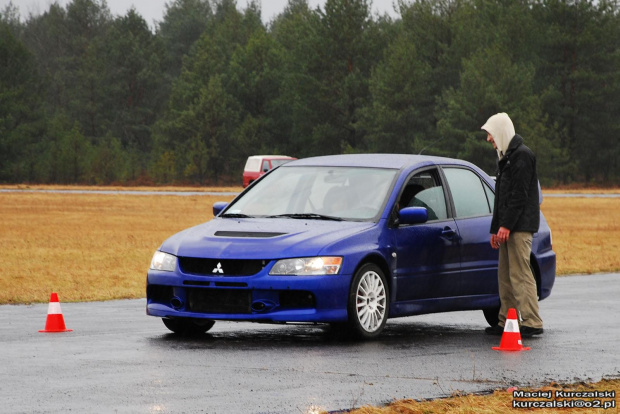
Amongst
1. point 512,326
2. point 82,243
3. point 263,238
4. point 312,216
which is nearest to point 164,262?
point 263,238

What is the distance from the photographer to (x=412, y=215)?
10789mm

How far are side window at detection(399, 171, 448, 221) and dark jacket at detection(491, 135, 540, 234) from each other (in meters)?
0.63

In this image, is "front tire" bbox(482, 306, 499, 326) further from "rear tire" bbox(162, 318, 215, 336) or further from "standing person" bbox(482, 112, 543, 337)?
"rear tire" bbox(162, 318, 215, 336)

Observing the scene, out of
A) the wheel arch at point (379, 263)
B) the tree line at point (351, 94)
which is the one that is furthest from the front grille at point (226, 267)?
the tree line at point (351, 94)

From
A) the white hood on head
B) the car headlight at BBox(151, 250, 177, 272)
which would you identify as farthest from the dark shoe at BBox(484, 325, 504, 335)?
the car headlight at BBox(151, 250, 177, 272)

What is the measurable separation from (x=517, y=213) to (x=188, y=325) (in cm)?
317

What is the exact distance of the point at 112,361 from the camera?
897 cm

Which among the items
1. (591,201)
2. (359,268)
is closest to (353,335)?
(359,268)

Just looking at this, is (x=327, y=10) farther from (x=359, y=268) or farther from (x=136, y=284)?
(x=359, y=268)

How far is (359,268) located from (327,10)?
80485 mm

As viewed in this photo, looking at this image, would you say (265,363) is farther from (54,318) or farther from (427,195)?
(427,195)

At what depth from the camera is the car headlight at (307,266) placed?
1006cm

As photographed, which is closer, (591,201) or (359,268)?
(359,268)

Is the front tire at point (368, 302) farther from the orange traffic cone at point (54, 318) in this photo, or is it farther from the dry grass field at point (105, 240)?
the dry grass field at point (105, 240)
